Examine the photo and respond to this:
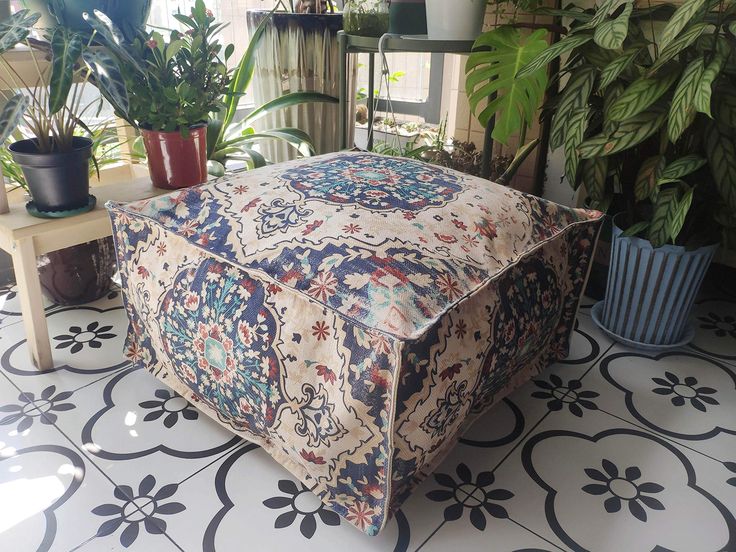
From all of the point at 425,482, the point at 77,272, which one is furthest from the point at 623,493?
the point at 77,272

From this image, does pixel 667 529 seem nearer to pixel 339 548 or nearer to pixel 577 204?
pixel 339 548

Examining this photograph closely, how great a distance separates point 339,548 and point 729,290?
4.88 feet

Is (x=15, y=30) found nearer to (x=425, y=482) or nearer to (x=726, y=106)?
(x=425, y=482)

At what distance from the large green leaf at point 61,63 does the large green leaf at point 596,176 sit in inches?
45.5

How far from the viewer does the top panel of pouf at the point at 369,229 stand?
836 mm

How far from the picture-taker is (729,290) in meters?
1.76

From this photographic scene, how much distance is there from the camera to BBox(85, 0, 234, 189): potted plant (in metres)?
1.24

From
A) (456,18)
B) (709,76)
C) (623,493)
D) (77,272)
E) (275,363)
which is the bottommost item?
(623,493)

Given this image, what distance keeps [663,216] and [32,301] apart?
1.39 meters

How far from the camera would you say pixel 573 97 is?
134cm

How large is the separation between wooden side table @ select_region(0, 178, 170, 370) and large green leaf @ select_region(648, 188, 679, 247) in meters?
1.23

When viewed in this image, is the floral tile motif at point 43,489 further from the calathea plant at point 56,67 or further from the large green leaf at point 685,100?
the large green leaf at point 685,100

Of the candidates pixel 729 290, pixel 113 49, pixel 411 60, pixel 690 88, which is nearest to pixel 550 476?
pixel 690 88

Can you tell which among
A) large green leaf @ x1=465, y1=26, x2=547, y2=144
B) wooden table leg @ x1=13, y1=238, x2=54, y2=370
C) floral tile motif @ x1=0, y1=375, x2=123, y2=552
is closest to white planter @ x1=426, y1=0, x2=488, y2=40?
large green leaf @ x1=465, y1=26, x2=547, y2=144
